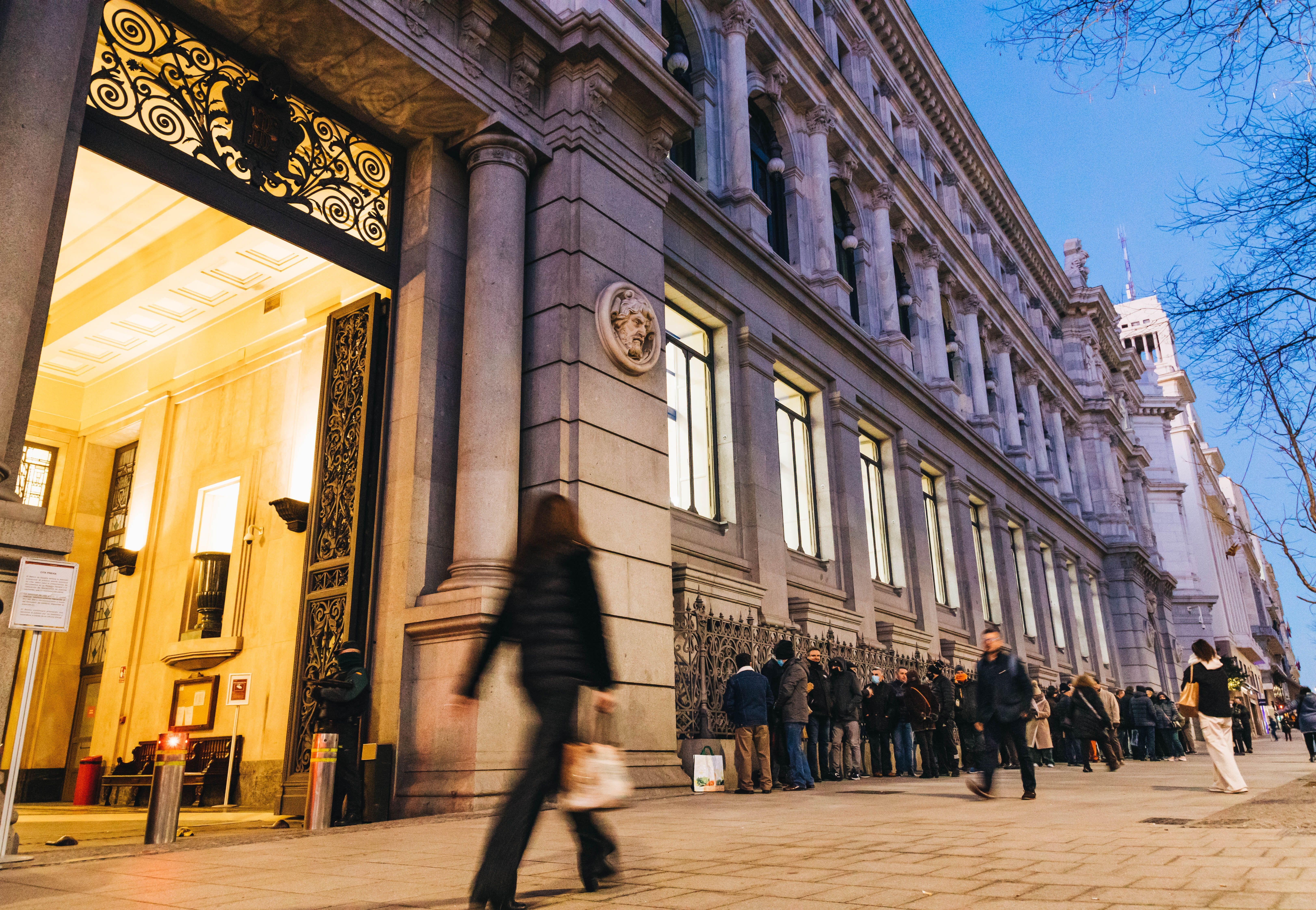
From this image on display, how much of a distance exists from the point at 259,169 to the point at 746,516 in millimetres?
9083

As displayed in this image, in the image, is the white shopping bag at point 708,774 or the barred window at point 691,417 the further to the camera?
the barred window at point 691,417

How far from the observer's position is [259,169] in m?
10.5

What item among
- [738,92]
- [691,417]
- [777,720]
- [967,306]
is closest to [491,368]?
[691,417]

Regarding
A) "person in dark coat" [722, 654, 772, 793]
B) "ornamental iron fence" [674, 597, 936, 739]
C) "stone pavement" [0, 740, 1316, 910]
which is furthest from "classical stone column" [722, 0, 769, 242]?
"stone pavement" [0, 740, 1316, 910]

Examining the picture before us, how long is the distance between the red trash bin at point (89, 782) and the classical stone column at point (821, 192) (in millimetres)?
15703

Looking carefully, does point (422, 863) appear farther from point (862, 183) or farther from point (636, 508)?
point (862, 183)

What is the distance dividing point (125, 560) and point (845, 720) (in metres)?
11.9

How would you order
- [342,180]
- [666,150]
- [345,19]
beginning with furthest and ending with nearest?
1. [666,150]
2. [342,180]
3. [345,19]

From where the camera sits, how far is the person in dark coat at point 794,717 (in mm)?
12742

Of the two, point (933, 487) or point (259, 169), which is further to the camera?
point (933, 487)

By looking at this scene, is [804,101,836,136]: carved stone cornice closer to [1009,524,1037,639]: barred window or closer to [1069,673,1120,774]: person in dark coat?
[1069,673,1120,774]: person in dark coat

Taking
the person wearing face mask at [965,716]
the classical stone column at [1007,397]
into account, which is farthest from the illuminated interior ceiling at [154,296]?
the classical stone column at [1007,397]

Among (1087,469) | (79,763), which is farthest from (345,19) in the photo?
(1087,469)

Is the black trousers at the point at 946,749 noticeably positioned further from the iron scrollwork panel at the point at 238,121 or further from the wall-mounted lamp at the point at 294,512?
the iron scrollwork panel at the point at 238,121
